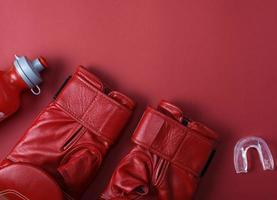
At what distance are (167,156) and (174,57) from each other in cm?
35

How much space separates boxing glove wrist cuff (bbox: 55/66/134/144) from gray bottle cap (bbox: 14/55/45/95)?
0.09 m

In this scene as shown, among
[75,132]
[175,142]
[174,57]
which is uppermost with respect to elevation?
[174,57]

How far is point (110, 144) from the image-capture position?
1.14m

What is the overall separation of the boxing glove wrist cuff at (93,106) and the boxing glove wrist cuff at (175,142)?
86 mm

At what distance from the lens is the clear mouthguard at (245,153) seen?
1.17m

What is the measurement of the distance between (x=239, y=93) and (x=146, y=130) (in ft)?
1.15

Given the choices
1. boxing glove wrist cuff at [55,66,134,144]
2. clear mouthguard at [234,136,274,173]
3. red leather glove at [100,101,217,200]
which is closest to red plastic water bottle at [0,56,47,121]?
boxing glove wrist cuff at [55,66,134,144]

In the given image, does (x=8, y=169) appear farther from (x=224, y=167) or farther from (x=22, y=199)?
(x=224, y=167)

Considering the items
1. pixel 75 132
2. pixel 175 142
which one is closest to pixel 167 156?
pixel 175 142

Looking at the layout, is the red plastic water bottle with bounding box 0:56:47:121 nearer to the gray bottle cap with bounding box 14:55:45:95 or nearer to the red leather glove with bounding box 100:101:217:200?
the gray bottle cap with bounding box 14:55:45:95

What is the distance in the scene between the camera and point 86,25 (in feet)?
4.20

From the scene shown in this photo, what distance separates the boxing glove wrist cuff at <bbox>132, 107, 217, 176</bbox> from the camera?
1.11 metres

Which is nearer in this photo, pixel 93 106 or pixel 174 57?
pixel 93 106

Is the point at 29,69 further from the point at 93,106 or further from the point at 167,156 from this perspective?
the point at 167,156
